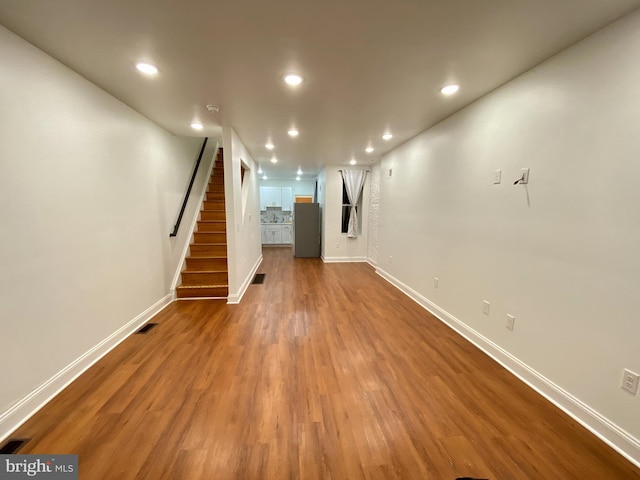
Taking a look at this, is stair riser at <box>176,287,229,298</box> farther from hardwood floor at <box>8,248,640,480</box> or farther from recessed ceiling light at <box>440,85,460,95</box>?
recessed ceiling light at <box>440,85,460,95</box>

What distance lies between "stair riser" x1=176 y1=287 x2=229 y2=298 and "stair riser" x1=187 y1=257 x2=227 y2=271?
37cm

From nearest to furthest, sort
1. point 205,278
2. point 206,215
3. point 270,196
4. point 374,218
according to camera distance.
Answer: point 205,278, point 206,215, point 374,218, point 270,196

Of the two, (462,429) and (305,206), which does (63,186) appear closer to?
(462,429)

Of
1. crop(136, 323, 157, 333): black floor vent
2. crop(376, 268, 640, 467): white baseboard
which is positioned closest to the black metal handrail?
crop(136, 323, 157, 333): black floor vent

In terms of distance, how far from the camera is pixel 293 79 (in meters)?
2.02

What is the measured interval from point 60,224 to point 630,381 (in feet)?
12.4

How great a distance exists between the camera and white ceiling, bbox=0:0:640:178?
51.7 inches

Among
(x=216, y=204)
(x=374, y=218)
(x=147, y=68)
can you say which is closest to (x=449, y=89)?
(x=147, y=68)

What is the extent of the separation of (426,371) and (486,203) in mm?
1618

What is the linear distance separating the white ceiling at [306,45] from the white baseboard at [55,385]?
2276 millimetres

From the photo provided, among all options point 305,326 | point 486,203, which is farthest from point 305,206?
point 486,203

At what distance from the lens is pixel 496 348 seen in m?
2.22

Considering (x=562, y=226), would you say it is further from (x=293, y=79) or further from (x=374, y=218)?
(x=374, y=218)

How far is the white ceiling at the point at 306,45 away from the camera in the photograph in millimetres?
→ 1313
